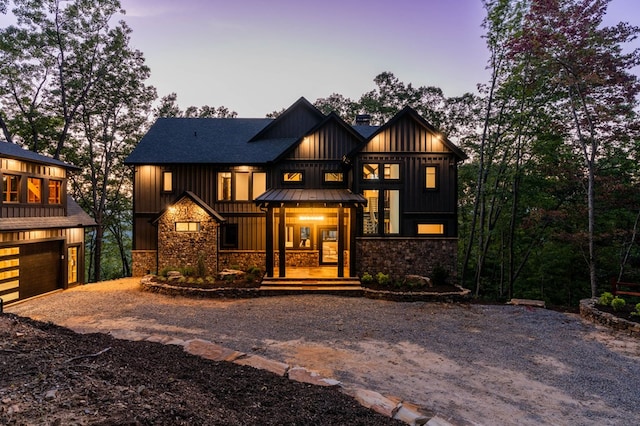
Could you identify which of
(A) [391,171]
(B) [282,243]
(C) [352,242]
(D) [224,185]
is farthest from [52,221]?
(A) [391,171]

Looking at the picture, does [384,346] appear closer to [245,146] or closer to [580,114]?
[580,114]

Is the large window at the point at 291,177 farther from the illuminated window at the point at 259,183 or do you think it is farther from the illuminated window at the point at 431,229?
the illuminated window at the point at 431,229

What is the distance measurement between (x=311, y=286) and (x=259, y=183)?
6.74 m

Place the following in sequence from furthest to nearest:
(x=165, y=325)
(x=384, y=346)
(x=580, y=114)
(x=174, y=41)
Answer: (x=174, y=41), (x=580, y=114), (x=165, y=325), (x=384, y=346)

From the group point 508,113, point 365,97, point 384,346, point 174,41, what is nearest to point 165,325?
point 384,346

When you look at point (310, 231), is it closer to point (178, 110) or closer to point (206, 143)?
point (206, 143)

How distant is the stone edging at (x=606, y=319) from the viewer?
7838mm

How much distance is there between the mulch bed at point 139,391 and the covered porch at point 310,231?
8.32 meters

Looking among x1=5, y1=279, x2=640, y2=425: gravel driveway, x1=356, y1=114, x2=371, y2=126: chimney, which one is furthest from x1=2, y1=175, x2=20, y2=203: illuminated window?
x1=356, y1=114, x2=371, y2=126: chimney

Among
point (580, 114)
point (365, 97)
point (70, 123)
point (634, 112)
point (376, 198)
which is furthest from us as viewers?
point (365, 97)

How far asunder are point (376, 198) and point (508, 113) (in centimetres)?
858

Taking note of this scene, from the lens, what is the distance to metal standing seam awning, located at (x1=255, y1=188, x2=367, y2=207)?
12.6m

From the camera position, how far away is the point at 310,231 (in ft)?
52.7

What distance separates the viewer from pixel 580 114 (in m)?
11.6
